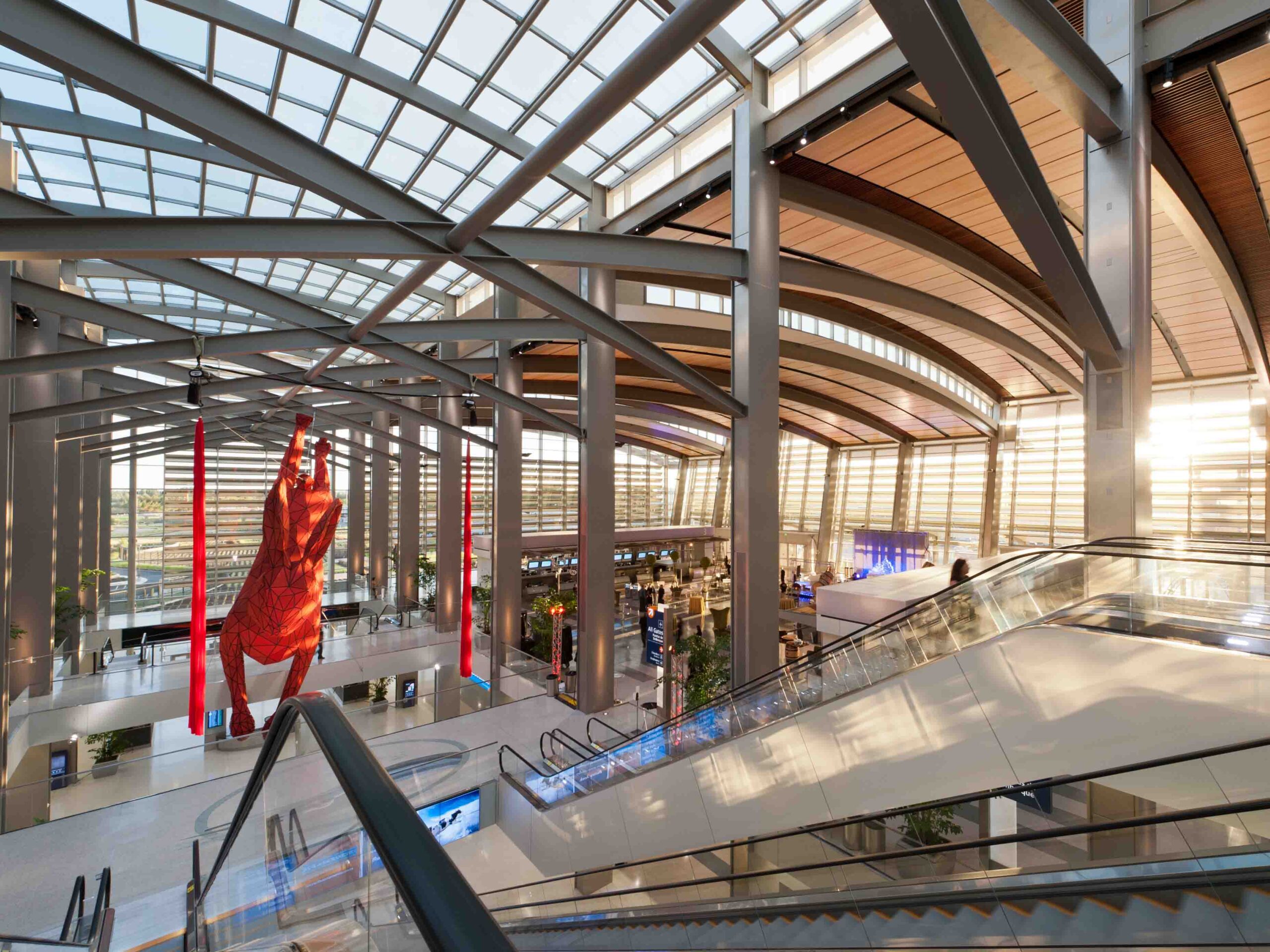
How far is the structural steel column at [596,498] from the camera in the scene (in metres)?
14.1

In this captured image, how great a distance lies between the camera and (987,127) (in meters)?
4.59

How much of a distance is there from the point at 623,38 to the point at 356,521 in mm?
30491

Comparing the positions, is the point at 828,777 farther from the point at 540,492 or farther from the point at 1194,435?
the point at 540,492

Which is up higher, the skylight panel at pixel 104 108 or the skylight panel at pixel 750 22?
the skylight panel at pixel 750 22

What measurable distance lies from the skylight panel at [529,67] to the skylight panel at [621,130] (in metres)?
1.32

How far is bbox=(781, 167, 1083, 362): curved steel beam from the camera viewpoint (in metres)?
12.1

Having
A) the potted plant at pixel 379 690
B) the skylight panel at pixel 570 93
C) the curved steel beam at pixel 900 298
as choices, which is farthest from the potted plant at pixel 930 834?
the potted plant at pixel 379 690

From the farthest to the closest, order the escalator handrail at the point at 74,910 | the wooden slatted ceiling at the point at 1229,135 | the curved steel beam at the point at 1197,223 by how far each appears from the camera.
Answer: the curved steel beam at the point at 1197,223 < the wooden slatted ceiling at the point at 1229,135 < the escalator handrail at the point at 74,910

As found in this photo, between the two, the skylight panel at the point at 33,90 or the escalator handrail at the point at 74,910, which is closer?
the escalator handrail at the point at 74,910

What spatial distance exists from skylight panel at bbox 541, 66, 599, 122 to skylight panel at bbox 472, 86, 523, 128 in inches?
23.8

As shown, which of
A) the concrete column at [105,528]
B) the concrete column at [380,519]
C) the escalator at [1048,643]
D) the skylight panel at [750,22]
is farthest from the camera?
the concrete column at [380,519]

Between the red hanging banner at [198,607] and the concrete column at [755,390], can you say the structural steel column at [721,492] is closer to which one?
the concrete column at [755,390]

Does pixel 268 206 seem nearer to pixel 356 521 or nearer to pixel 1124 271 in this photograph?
pixel 1124 271

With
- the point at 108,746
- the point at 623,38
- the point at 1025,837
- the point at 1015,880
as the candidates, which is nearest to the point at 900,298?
the point at 623,38
